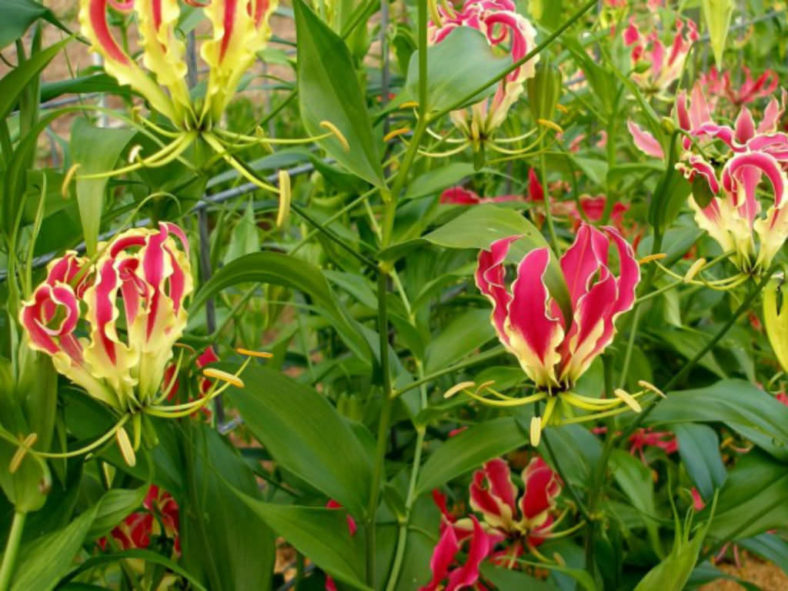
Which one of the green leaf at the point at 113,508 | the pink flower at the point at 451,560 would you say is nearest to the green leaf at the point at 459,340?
the pink flower at the point at 451,560

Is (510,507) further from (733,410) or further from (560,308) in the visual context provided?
(560,308)

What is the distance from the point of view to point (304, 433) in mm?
900

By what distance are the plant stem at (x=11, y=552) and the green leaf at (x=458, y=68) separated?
1.44ft

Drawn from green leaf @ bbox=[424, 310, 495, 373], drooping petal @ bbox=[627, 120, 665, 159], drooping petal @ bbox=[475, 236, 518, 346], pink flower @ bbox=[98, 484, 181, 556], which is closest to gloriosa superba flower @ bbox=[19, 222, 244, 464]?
drooping petal @ bbox=[475, 236, 518, 346]

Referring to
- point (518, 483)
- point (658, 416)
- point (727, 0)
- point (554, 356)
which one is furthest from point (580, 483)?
point (727, 0)

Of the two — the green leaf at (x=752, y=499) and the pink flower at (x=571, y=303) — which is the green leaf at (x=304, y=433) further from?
the green leaf at (x=752, y=499)

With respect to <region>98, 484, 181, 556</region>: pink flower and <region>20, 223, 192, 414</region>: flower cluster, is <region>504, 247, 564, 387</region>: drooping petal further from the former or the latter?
<region>98, 484, 181, 556</region>: pink flower

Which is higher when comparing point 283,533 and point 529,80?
point 529,80

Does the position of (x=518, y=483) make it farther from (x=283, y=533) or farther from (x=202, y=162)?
(x=202, y=162)

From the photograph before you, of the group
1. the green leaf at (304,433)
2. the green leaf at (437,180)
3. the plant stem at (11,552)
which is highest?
the green leaf at (437,180)

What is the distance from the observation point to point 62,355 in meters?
0.65

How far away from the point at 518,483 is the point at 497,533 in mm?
155

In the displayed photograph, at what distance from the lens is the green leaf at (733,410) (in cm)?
101

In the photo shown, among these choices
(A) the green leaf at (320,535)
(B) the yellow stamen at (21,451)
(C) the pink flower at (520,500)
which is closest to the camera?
(B) the yellow stamen at (21,451)
